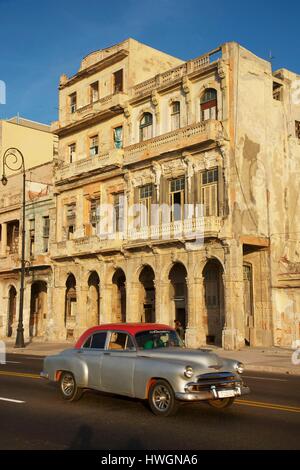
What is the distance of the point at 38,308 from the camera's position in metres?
43.0

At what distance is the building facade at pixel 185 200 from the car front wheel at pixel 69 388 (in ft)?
54.8

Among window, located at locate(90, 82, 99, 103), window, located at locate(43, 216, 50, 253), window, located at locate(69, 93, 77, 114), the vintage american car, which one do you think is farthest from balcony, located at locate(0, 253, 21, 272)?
the vintage american car

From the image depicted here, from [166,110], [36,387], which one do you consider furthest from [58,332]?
[36,387]

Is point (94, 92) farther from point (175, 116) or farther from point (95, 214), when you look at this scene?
point (175, 116)

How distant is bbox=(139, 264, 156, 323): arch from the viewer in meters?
33.7

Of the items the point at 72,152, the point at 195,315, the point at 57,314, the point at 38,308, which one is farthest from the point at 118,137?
the point at 38,308

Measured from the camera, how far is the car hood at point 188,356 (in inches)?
369

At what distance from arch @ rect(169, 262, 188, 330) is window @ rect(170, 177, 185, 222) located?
2749 millimetres

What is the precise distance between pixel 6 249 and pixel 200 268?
21.4m

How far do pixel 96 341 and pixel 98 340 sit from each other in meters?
0.06

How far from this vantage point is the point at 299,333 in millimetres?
28156

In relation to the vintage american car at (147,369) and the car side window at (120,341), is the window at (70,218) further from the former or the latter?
the car side window at (120,341)

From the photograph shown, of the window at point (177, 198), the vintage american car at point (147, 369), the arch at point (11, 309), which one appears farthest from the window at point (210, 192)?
the arch at point (11, 309)
